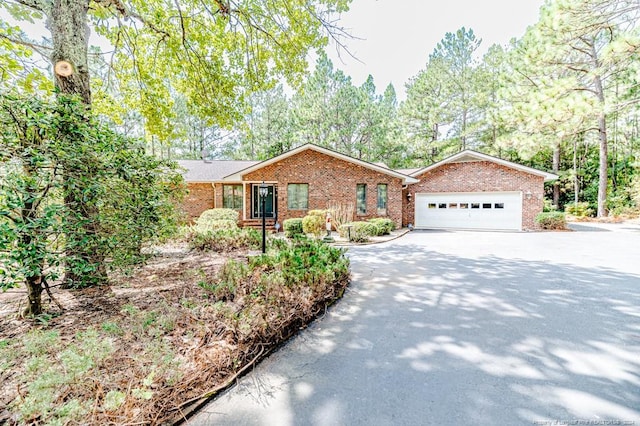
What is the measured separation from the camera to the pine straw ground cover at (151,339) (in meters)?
1.99

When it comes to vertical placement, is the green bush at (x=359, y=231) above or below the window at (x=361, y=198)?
below

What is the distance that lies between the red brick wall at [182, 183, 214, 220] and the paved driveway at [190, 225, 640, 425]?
1340 centimetres

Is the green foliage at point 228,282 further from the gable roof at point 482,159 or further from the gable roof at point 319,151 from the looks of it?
the gable roof at point 482,159

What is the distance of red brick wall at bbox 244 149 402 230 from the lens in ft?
48.5

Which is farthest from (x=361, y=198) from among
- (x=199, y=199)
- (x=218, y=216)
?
(x=199, y=199)

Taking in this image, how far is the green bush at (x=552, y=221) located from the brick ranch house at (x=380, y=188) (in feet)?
1.55

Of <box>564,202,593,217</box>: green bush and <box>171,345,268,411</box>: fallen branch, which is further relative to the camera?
<box>564,202,593,217</box>: green bush

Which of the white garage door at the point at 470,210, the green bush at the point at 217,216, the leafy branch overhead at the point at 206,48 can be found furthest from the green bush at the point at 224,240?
the white garage door at the point at 470,210

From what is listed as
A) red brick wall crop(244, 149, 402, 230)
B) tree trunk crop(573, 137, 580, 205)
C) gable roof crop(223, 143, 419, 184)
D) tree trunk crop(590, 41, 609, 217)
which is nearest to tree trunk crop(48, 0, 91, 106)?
gable roof crop(223, 143, 419, 184)

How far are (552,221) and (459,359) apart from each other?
1531cm

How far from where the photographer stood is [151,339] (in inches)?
117

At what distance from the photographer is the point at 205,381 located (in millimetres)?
2445

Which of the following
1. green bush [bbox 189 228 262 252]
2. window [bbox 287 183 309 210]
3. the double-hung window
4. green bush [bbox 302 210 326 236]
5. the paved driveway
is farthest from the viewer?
the double-hung window

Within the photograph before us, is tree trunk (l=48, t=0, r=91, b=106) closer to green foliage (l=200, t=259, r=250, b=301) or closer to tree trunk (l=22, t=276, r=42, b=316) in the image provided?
tree trunk (l=22, t=276, r=42, b=316)
